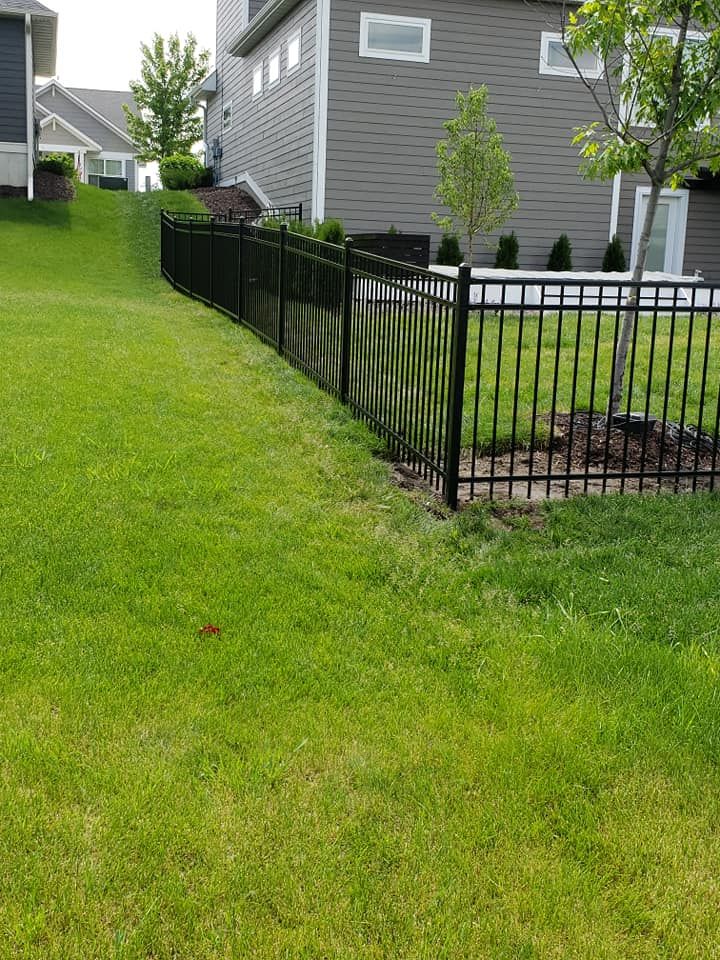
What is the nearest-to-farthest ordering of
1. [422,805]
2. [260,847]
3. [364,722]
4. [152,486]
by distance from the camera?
[260,847] < [422,805] < [364,722] < [152,486]

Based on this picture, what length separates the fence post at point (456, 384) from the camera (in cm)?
563

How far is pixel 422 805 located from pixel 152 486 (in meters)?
3.32

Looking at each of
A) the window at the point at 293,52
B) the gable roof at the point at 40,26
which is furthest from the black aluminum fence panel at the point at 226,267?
the gable roof at the point at 40,26

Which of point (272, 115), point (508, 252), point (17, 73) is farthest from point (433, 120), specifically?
point (17, 73)

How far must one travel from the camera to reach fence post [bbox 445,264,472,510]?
18.5ft

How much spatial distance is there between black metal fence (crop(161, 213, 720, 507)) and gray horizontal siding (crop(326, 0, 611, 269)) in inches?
312

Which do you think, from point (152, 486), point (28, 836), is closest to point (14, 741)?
point (28, 836)

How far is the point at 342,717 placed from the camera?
350 centimetres

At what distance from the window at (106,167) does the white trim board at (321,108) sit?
36371 mm

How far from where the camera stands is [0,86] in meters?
23.9

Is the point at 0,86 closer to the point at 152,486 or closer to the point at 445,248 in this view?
the point at 445,248

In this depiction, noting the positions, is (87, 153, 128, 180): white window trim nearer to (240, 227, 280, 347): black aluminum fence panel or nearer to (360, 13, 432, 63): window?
(360, 13, 432, 63): window

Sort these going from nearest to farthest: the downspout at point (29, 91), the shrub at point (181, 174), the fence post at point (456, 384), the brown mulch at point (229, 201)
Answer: the fence post at point (456, 384) → the downspout at point (29, 91) → the brown mulch at point (229, 201) → the shrub at point (181, 174)

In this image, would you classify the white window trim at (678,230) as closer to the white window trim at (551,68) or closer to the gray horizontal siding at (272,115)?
the white window trim at (551,68)
